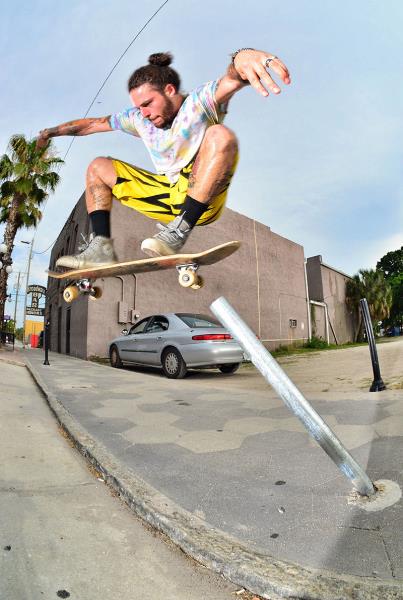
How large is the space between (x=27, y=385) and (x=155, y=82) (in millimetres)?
6444

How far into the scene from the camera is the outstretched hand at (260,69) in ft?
5.09

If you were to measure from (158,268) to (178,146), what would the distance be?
2.20 feet

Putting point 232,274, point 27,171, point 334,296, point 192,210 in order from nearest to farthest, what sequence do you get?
point 192,210, point 232,274, point 27,171, point 334,296

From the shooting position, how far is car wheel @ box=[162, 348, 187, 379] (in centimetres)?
742

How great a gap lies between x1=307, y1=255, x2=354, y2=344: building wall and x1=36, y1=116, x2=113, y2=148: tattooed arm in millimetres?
3144

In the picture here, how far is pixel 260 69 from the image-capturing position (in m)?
1.61

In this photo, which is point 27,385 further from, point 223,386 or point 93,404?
point 223,386

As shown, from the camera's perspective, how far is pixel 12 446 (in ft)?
11.0

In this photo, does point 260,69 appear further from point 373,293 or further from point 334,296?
point 334,296

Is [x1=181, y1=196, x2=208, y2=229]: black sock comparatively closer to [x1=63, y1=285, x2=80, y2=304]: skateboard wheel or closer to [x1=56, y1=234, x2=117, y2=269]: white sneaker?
[x1=56, y1=234, x2=117, y2=269]: white sneaker

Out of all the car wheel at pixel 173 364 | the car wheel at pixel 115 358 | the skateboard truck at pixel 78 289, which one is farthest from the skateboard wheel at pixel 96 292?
the car wheel at pixel 115 358

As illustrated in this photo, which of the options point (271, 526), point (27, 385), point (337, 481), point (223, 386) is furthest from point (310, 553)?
point (27, 385)

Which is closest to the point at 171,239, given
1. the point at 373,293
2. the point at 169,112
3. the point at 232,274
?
the point at 169,112

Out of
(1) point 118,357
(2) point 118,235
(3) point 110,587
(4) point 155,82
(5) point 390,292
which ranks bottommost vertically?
(3) point 110,587
